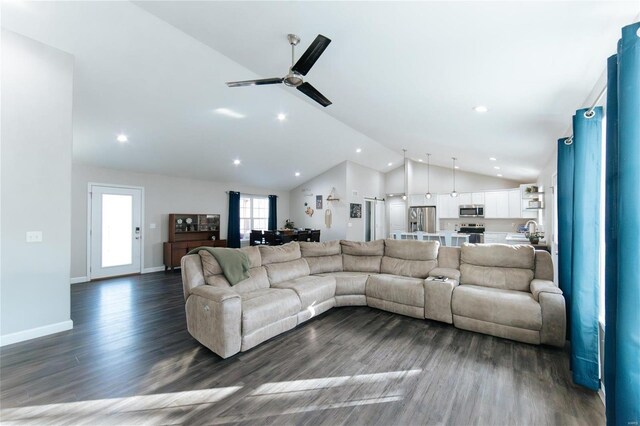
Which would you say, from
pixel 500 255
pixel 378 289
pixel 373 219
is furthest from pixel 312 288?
pixel 373 219

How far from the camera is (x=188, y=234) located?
7395 mm

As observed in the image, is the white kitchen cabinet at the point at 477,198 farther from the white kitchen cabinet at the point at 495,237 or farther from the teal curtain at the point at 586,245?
the teal curtain at the point at 586,245

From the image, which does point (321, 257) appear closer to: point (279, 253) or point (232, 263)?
point (279, 253)

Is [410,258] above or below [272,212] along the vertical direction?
below

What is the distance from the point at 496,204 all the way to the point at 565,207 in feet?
19.9

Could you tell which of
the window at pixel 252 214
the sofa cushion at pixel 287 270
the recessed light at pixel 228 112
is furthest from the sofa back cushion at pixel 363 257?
the window at pixel 252 214

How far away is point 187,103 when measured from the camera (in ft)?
14.6

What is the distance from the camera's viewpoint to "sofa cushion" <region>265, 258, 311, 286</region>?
3.78 m

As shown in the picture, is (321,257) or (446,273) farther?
(321,257)

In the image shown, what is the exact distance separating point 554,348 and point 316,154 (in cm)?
633

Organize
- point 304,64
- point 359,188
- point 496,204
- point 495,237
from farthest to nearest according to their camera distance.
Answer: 1. point 359,188
2. point 496,204
3. point 495,237
4. point 304,64

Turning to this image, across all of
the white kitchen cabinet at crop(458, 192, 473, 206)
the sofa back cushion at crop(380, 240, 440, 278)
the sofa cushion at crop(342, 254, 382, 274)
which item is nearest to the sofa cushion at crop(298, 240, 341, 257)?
the sofa cushion at crop(342, 254, 382, 274)

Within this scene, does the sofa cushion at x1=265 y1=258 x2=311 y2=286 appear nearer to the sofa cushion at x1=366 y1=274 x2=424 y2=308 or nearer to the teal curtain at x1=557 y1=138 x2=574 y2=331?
the sofa cushion at x1=366 y1=274 x2=424 y2=308

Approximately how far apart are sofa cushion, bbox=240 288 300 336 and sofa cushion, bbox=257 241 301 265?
0.56m
